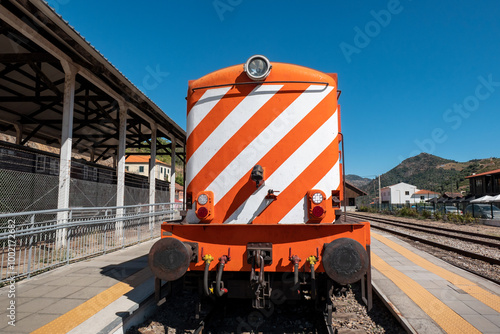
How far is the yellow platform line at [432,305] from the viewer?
346 cm

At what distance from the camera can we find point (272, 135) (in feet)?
11.7

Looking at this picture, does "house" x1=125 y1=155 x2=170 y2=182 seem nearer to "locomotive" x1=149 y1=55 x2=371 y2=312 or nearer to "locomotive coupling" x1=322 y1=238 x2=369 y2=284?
"locomotive" x1=149 y1=55 x2=371 y2=312

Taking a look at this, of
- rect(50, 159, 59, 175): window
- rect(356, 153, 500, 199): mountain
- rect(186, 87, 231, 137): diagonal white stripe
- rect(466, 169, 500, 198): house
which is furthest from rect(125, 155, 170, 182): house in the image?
rect(356, 153, 500, 199): mountain

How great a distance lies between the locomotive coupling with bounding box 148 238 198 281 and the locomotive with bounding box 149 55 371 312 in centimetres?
1

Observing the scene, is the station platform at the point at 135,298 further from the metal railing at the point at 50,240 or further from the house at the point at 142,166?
the house at the point at 142,166

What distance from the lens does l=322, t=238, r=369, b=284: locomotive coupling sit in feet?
9.51

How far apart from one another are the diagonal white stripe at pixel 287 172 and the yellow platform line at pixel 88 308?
2132 millimetres

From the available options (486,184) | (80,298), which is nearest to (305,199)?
(80,298)

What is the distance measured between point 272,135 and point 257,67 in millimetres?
838

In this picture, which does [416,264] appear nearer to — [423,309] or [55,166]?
[423,309]

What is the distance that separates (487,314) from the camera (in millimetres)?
3920

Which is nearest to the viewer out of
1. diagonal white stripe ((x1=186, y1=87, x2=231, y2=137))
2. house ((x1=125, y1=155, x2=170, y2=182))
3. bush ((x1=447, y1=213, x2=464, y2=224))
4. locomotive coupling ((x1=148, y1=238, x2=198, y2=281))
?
locomotive coupling ((x1=148, y1=238, x2=198, y2=281))

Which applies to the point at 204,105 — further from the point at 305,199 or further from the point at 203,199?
the point at 305,199

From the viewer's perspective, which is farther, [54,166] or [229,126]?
[54,166]
